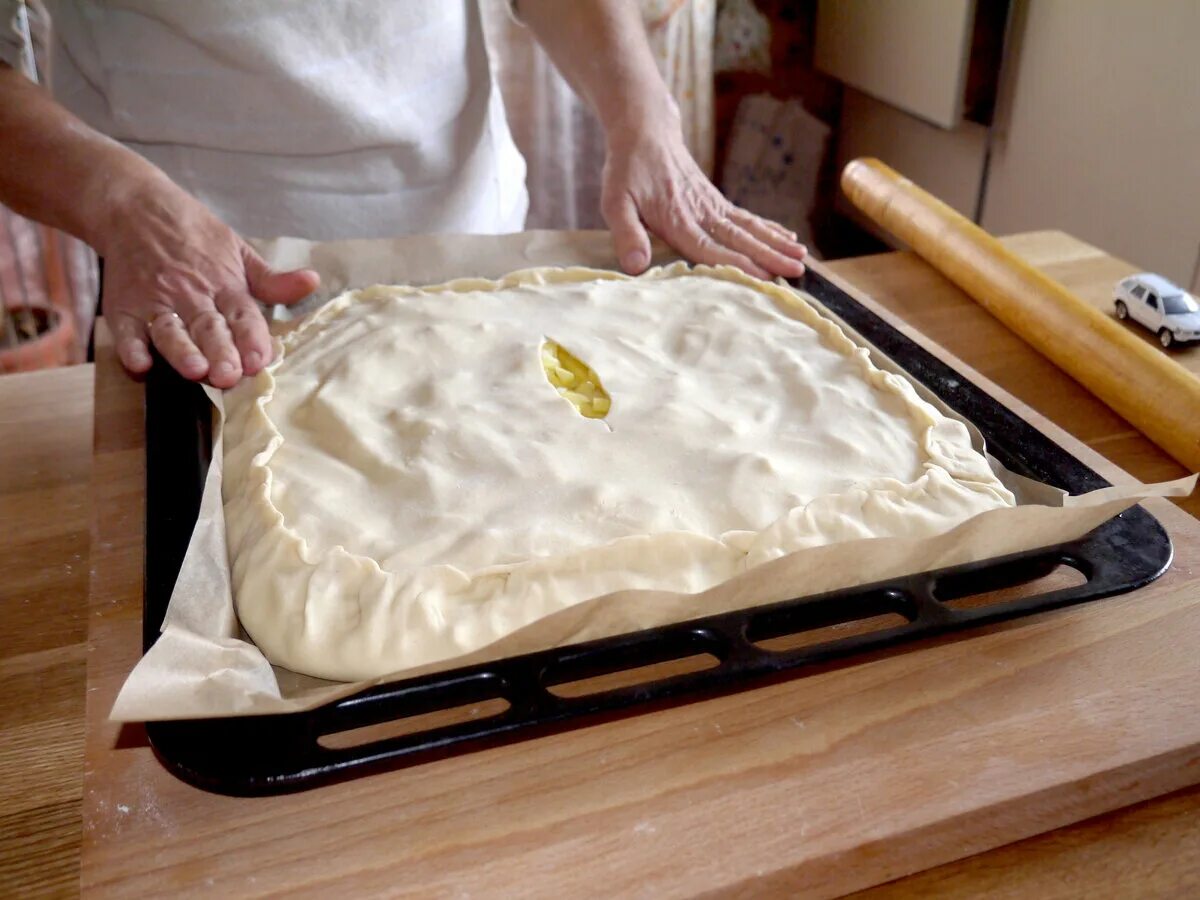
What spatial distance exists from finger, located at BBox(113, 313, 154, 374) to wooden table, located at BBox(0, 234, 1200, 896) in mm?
306

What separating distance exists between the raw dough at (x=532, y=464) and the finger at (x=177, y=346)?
0.14ft

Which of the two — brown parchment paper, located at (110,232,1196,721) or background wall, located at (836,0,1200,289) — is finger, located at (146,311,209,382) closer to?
brown parchment paper, located at (110,232,1196,721)

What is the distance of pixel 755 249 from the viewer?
3.92ft

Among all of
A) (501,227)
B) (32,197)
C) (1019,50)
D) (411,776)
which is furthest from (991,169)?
(411,776)

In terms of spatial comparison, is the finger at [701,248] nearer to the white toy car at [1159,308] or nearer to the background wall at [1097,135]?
the white toy car at [1159,308]

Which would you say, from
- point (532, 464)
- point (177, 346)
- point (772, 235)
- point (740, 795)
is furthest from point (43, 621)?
point (772, 235)

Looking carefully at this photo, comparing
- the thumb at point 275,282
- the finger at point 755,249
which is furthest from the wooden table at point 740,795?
the finger at point 755,249

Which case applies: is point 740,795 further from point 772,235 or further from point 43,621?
point 772,235

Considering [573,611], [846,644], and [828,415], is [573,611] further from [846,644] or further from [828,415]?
[828,415]

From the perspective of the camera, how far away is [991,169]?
2.52m

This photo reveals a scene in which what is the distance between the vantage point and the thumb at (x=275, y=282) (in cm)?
107

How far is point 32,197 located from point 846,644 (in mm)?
1023

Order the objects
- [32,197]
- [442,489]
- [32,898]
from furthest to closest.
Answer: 1. [32,197]
2. [442,489]
3. [32,898]

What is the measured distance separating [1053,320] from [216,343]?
86cm
